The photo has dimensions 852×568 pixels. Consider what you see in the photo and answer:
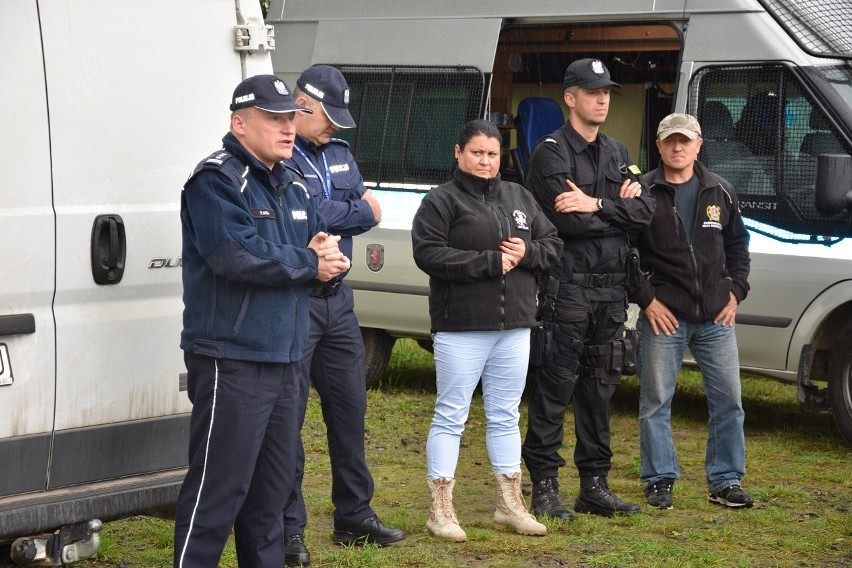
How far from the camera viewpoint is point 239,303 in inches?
164

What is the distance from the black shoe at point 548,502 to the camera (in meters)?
6.06

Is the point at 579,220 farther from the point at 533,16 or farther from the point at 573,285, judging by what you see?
the point at 533,16

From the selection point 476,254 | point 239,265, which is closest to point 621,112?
point 476,254

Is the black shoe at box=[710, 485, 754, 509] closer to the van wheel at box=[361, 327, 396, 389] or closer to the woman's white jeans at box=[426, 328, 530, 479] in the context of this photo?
the woman's white jeans at box=[426, 328, 530, 479]

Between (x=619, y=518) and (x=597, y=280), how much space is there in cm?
112

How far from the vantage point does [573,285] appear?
5.96 meters

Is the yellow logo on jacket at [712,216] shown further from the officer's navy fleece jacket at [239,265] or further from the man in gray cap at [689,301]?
the officer's navy fleece jacket at [239,265]

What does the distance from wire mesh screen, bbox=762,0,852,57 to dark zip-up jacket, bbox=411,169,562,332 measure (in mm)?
2764

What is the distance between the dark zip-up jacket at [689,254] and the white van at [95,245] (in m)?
2.31

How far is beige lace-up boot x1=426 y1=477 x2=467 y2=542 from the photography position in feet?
18.7

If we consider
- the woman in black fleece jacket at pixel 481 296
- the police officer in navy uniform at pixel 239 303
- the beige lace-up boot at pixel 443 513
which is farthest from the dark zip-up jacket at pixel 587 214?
the police officer in navy uniform at pixel 239 303

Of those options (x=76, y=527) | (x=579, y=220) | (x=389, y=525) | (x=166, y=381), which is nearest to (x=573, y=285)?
(x=579, y=220)

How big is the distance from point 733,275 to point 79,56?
136 inches

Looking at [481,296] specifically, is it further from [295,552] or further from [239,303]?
[239,303]
